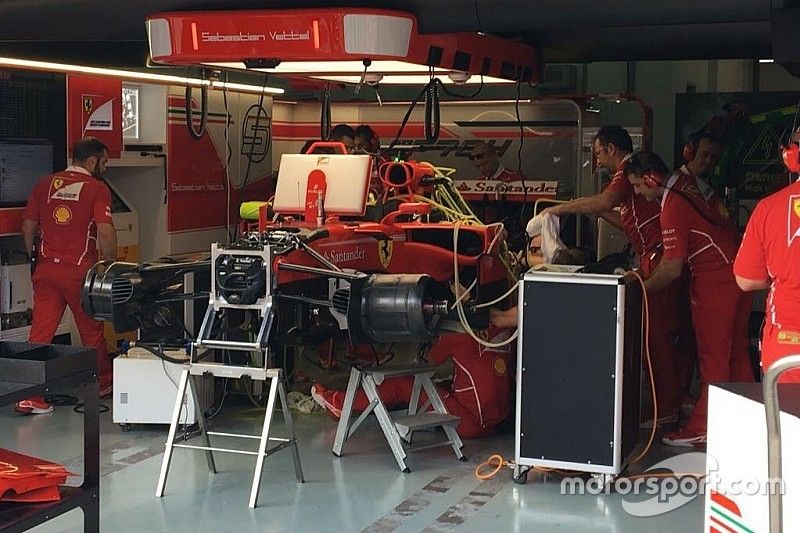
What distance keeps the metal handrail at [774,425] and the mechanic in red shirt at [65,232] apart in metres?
5.37

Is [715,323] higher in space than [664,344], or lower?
higher

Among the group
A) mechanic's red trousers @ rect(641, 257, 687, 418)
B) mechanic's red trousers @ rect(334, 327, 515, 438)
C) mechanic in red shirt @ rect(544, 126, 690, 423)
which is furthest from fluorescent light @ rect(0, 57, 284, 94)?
mechanic's red trousers @ rect(641, 257, 687, 418)

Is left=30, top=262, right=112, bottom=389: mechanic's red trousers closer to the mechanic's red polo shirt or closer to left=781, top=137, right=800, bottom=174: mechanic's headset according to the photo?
the mechanic's red polo shirt

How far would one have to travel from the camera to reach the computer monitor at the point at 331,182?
6.19 metres

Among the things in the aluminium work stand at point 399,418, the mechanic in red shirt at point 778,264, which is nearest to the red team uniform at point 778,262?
the mechanic in red shirt at point 778,264

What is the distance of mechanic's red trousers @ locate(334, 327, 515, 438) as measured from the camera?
6141 mm

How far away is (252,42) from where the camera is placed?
226 inches

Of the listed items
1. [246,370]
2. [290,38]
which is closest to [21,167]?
[290,38]

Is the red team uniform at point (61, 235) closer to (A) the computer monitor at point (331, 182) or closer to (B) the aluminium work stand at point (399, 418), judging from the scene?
(A) the computer monitor at point (331, 182)

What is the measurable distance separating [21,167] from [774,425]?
5.91 m

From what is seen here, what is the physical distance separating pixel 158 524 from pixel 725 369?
9.99ft

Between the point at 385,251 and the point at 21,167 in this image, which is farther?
the point at 21,167

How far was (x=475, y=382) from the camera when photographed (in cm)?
613

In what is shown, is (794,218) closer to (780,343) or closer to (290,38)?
(780,343)
